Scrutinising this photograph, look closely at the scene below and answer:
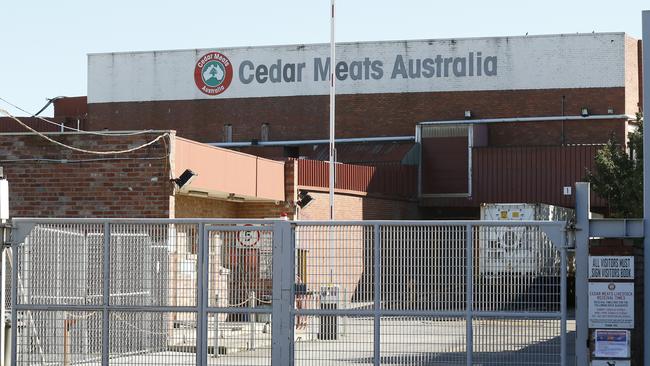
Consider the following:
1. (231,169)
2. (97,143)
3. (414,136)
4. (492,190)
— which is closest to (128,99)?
(414,136)

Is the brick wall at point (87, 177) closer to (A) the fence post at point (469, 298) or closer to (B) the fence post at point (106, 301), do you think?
(B) the fence post at point (106, 301)

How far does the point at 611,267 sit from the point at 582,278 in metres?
0.33

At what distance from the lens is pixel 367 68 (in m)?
59.8

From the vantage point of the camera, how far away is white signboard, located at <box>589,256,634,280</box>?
13.6m

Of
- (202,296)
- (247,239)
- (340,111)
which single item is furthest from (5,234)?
(340,111)

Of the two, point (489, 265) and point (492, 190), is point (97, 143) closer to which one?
point (489, 265)

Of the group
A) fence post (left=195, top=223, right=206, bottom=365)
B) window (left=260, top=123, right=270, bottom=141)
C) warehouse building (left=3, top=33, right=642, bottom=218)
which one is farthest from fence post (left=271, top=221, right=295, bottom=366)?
window (left=260, top=123, right=270, bottom=141)

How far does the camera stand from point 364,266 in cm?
1377

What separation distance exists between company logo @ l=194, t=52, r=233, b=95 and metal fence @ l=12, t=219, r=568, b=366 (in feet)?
153

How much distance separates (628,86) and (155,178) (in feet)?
117

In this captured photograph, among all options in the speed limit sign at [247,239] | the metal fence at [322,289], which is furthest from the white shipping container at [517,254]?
the speed limit sign at [247,239]

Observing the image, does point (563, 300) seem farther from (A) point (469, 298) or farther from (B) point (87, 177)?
(B) point (87, 177)

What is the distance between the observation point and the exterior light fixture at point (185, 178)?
2550 centimetres

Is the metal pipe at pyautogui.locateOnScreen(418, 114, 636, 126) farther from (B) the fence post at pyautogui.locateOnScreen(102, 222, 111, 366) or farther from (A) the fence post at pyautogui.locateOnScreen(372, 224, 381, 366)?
(A) the fence post at pyautogui.locateOnScreen(372, 224, 381, 366)
